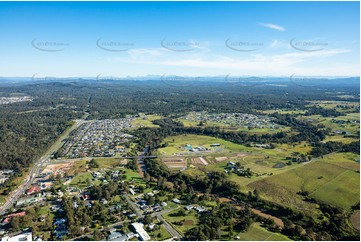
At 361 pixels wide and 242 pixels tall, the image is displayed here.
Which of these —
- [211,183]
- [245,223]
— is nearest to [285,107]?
[211,183]

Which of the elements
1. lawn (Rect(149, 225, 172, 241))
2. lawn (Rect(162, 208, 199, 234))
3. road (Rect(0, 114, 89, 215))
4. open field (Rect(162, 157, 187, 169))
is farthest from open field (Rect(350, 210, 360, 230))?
road (Rect(0, 114, 89, 215))

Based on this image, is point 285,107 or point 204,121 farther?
point 285,107

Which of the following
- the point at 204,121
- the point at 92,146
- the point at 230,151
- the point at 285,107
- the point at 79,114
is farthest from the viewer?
the point at 285,107

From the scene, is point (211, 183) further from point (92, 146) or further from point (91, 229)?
point (92, 146)

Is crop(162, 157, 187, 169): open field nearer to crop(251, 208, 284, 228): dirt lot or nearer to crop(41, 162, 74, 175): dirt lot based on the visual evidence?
crop(41, 162, 74, 175): dirt lot

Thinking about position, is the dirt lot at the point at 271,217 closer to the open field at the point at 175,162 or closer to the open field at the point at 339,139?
the open field at the point at 175,162

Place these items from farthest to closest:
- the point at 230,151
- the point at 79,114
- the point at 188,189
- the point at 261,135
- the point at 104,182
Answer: the point at 79,114 → the point at 261,135 → the point at 230,151 → the point at 104,182 → the point at 188,189
